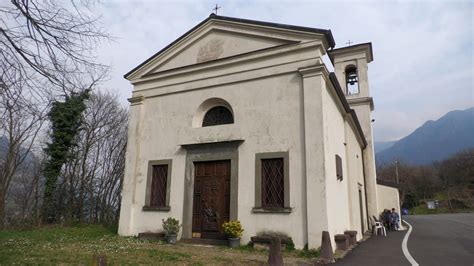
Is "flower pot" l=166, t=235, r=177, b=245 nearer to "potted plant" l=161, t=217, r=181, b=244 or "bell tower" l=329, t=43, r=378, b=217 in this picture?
"potted plant" l=161, t=217, r=181, b=244

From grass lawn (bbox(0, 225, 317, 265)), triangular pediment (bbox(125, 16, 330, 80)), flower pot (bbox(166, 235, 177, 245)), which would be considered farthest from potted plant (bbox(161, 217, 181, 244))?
triangular pediment (bbox(125, 16, 330, 80))

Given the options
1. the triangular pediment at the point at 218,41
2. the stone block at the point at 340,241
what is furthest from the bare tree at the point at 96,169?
the stone block at the point at 340,241

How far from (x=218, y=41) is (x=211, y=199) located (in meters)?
5.81

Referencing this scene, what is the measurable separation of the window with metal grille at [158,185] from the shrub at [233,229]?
3054 millimetres

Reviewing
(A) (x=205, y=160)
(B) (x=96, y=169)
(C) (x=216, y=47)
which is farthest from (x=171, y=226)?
(B) (x=96, y=169)

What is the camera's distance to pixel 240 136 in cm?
1058

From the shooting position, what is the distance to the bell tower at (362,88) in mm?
19688

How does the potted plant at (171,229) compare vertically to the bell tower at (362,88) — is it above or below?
below

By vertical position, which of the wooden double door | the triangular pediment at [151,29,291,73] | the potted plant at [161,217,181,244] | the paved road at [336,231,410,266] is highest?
the triangular pediment at [151,29,291,73]

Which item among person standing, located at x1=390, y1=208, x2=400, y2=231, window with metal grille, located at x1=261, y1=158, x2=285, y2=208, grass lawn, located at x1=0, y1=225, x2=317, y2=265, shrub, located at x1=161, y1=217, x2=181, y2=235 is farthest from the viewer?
person standing, located at x1=390, y1=208, x2=400, y2=231

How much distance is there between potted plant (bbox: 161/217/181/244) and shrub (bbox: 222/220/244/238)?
1917 millimetres

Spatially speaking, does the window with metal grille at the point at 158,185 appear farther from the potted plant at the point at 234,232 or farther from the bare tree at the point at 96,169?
the bare tree at the point at 96,169

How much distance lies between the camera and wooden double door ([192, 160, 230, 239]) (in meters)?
10.4

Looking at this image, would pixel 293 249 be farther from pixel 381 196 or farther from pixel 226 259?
pixel 381 196
